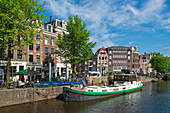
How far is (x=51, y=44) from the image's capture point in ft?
142

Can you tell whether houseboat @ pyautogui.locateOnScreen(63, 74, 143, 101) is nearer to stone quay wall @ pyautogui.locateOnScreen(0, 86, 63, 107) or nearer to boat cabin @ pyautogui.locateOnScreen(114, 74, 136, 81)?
boat cabin @ pyautogui.locateOnScreen(114, 74, 136, 81)

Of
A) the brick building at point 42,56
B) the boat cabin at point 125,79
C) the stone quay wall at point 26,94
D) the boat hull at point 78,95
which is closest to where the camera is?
the stone quay wall at point 26,94

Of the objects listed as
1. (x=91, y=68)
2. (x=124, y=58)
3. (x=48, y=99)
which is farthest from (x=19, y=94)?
(x=124, y=58)

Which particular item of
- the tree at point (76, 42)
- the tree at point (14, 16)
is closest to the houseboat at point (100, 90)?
the tree at point (76, 42)

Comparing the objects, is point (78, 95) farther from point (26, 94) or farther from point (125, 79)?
point (125, 79)

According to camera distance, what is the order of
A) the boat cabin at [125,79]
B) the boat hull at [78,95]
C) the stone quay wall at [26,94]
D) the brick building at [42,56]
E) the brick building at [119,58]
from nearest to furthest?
the stone quay wall at [26,94], the boat hull at [78,95], the brick building at [42,56], the boat cabin at [125,79], the brick building at [119,58]

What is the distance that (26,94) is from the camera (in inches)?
966

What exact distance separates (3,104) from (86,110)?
11.8 metres

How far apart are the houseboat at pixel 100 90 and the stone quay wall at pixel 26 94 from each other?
2473 mm

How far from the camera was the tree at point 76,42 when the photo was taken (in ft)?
116

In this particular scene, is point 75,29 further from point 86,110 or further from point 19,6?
point 86,110

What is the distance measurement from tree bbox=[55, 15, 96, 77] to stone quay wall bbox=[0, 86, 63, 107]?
8988mm

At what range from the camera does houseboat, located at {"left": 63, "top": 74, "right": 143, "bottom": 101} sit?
88.5 feet

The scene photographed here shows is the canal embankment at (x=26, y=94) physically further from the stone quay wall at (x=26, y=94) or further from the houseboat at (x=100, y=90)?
the houseboat at (x=100, y=90)
